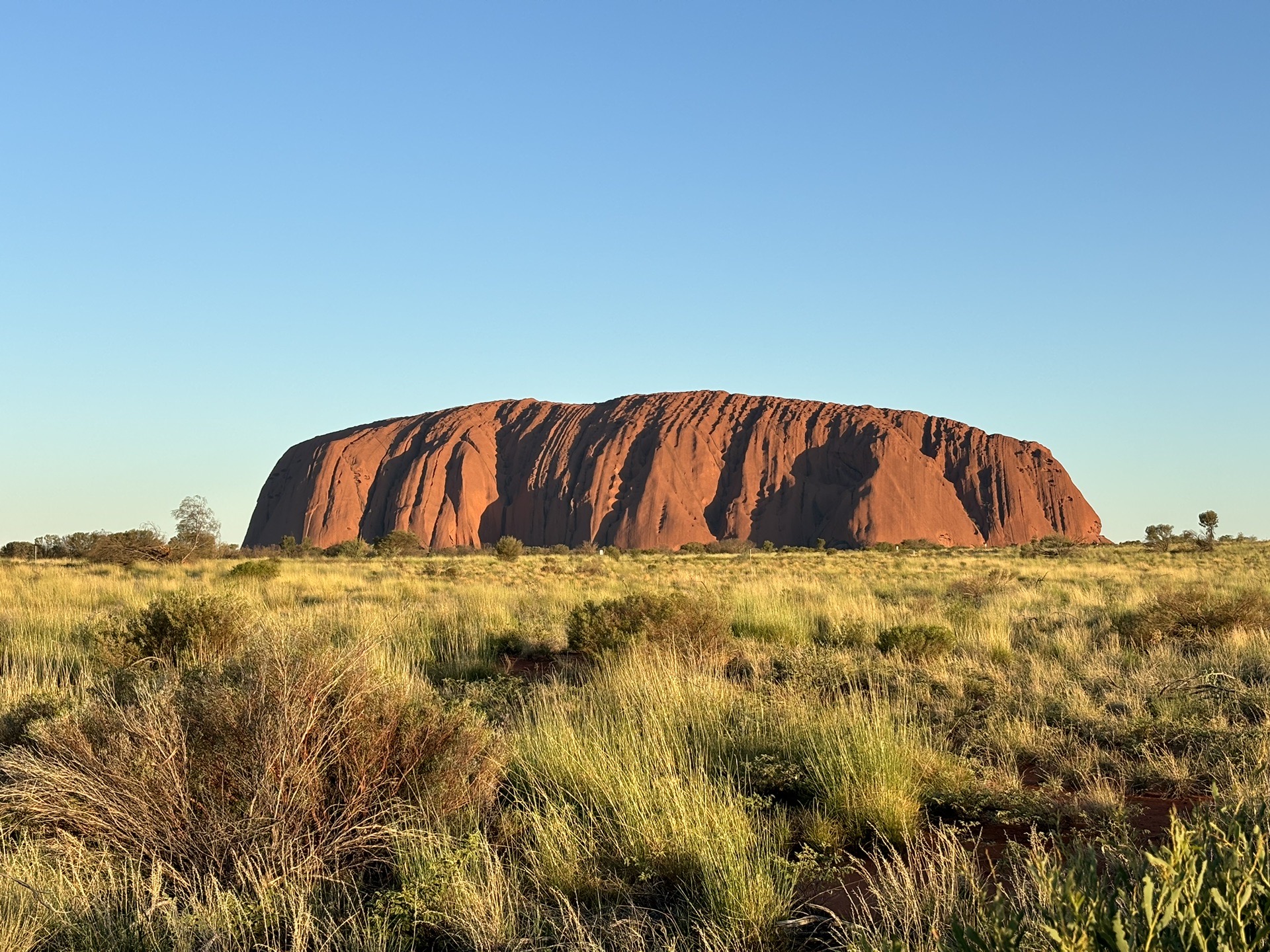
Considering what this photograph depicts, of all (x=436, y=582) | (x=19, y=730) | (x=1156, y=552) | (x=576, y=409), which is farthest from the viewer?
(x=576, y=409)

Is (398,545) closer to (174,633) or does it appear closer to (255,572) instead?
(255,572)

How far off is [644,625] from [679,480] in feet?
243

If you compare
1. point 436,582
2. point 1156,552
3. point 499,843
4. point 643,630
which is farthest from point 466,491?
point 499,843

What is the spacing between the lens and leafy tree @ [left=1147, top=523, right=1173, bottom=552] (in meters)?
51.7

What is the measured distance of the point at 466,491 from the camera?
8669 centimetres

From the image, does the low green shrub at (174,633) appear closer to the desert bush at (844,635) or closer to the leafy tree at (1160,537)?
the desert bush at (844,635)

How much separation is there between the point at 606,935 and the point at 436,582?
19691 mm

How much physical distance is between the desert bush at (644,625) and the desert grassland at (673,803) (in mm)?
223

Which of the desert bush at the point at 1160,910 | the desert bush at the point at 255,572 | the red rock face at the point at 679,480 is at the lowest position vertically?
the desert bush at the point at 255,572

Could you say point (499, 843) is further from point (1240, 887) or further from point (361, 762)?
point (1240, 887)

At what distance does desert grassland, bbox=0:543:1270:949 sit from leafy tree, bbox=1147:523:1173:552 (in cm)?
4776

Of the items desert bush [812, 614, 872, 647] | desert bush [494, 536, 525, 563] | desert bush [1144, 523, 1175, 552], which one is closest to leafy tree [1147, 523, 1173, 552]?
desert bush [1144, 523, 1175, 552]

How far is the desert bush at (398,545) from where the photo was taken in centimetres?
5494

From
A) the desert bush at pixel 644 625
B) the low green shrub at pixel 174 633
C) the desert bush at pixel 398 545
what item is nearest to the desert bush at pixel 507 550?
the desert bush at pixel 398 545
